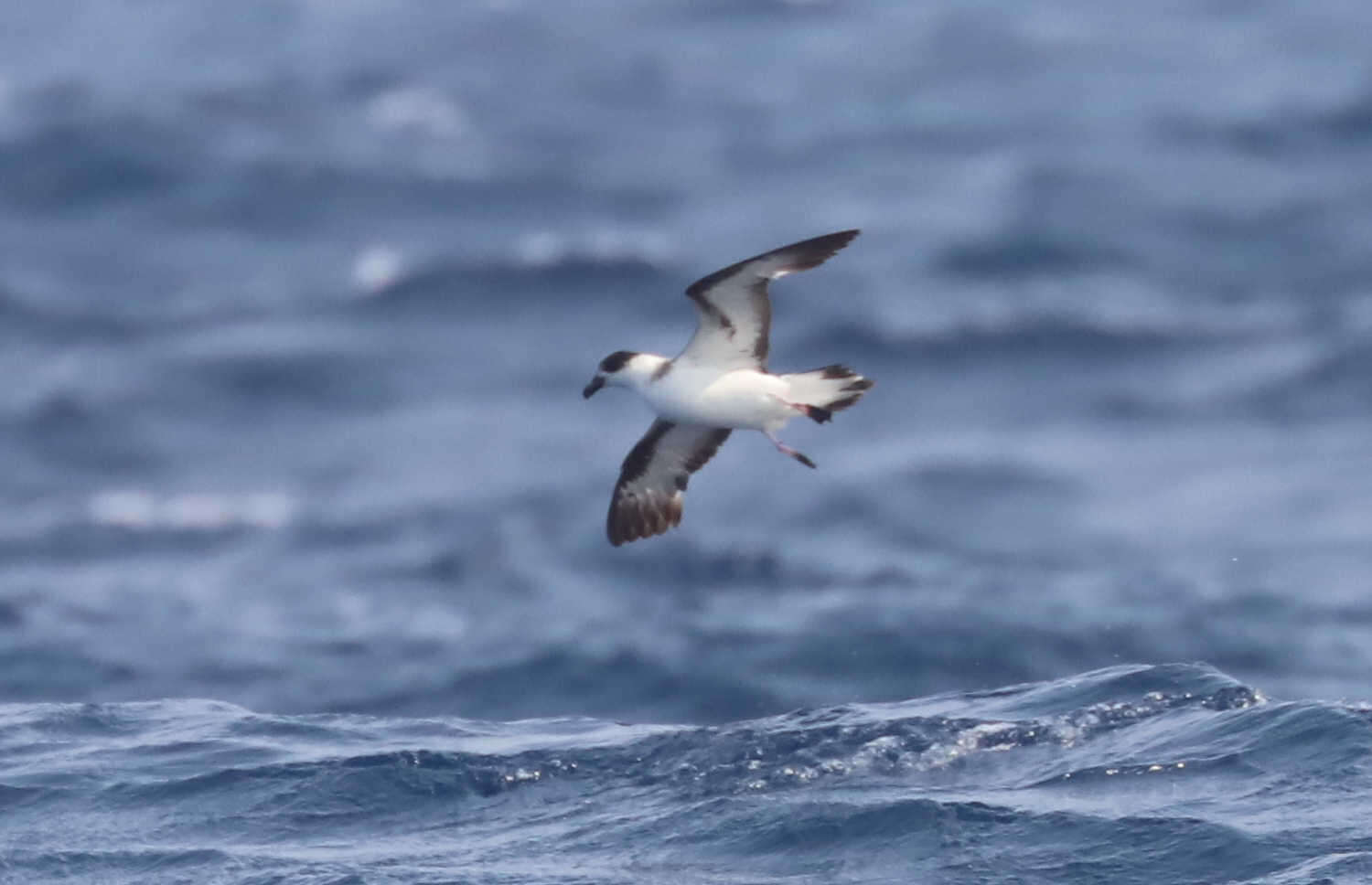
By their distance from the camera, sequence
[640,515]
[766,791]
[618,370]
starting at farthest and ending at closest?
1. [640,515]
2. [766,791]
3. [618,370]

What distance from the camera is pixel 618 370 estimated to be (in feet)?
44.0

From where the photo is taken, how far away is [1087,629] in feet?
61.6

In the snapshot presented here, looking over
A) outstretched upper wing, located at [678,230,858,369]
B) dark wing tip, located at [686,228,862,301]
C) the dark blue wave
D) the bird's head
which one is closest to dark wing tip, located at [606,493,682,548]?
the bird's head

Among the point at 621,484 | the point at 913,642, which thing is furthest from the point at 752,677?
A: the point at 621,484

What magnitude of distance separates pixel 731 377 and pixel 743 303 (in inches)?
19.8

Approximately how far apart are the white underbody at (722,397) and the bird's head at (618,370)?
160mm

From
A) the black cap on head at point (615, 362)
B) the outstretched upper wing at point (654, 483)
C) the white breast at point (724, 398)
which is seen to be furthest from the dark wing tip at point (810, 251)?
the outstretched upper wing at point (654, 483)

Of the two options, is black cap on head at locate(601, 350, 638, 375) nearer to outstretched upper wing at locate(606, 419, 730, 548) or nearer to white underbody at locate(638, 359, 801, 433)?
white underbody at locate(638, 359, 801, 433)

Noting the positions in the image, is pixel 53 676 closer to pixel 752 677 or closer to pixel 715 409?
pixel 752 677

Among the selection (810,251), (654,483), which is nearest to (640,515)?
(654,483)

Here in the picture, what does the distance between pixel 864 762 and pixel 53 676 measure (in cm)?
891

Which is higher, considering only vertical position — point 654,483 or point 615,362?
point 615,362

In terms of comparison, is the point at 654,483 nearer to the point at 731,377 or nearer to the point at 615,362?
the point at 615,362

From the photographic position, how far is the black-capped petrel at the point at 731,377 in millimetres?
12352
